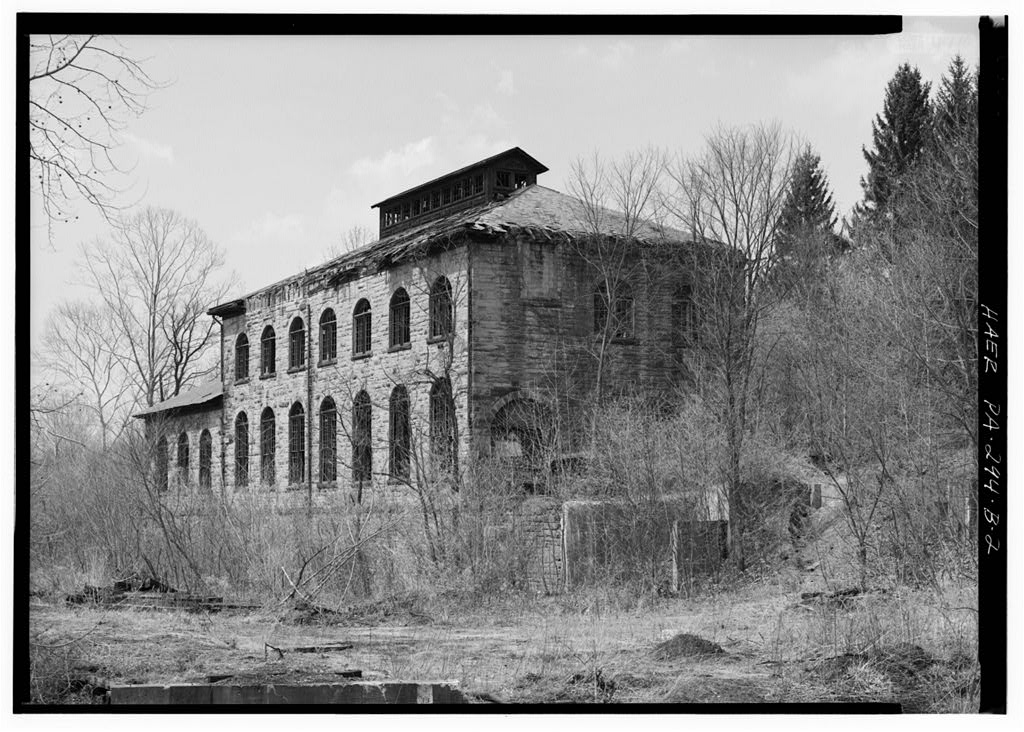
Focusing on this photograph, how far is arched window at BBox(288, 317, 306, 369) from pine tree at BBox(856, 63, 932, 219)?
13.8 metres

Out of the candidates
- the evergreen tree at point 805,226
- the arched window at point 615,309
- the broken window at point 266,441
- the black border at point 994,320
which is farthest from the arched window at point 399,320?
the black border at point 994,320

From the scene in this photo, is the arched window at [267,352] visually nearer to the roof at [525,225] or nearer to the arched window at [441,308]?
the roof at [525,225]

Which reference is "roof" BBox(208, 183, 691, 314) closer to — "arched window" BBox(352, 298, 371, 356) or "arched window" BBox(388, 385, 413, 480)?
"arched window" BBox(352, 298, 371, 356)

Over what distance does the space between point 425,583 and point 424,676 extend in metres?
6.66

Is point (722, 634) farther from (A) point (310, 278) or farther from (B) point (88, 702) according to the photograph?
(A) point (310, 278)

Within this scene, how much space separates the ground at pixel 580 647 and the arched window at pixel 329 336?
1236 centimetres

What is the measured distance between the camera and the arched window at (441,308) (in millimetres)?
23375

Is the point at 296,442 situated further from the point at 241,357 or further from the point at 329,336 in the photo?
the point at 241,357

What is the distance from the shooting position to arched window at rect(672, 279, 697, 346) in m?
22.4

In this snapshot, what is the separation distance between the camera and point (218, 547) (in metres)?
19.2

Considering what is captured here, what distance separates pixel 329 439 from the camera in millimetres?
27516

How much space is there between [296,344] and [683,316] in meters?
11.0

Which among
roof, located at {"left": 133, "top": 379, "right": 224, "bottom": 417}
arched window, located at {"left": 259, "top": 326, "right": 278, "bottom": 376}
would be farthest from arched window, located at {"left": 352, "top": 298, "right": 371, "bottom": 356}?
roof, located at {"left": 133, "top": 379, "right": 224, "bottom": 417}

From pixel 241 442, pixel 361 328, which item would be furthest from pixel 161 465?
pixel 241 442
